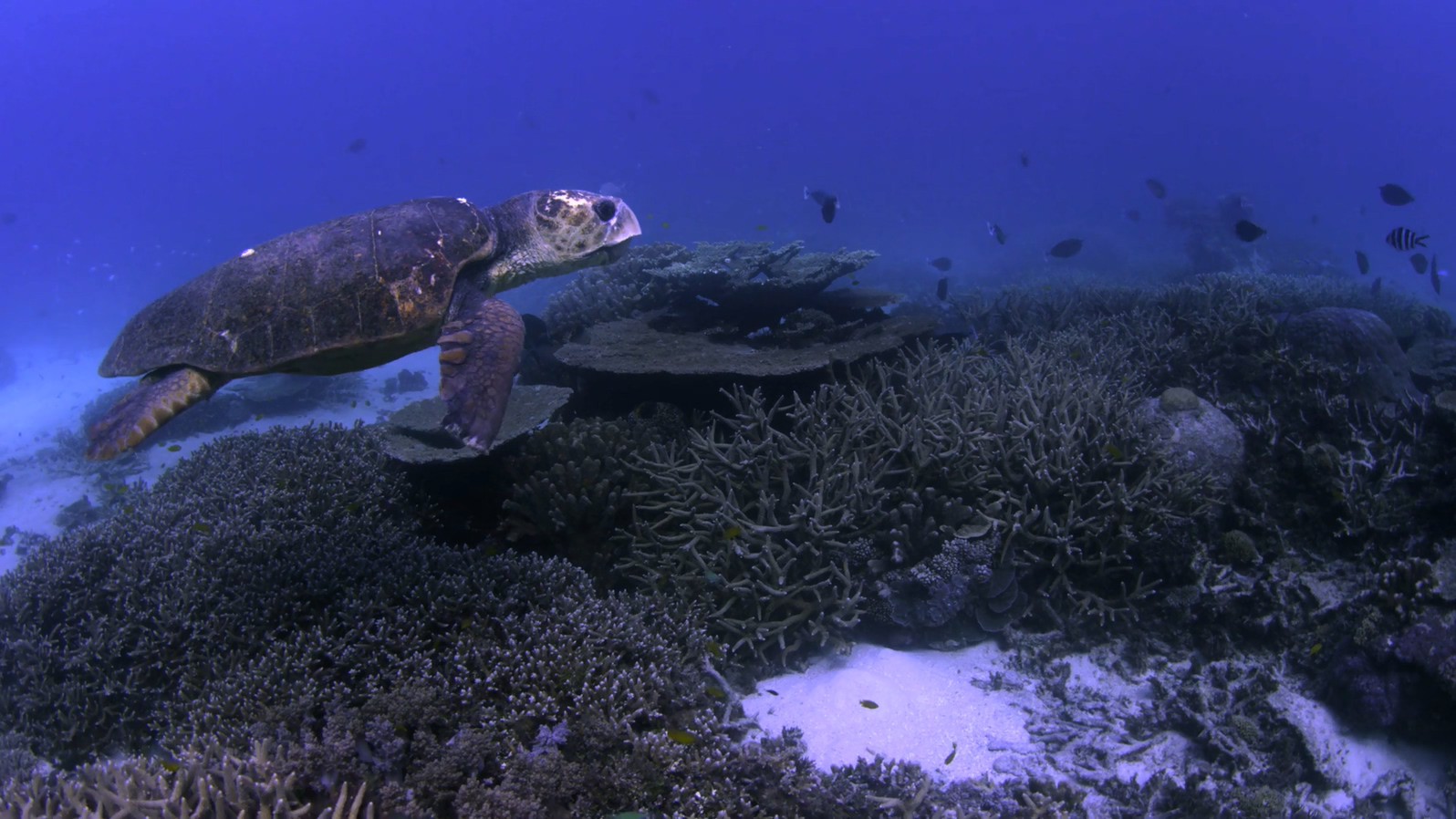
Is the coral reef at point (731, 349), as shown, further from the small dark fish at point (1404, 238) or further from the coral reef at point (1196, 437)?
the small dark fish at point (1404, 238)

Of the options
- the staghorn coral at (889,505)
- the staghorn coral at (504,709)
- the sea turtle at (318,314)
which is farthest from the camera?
the staghorn coral at (889,505)

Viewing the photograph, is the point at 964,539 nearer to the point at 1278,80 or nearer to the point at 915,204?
the point at 915,204

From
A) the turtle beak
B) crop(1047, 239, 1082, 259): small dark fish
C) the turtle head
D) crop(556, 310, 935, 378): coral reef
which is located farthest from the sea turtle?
crop(1047, 239, 1082, 259): small dark fish

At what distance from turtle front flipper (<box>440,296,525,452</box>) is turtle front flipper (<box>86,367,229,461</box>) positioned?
1514 mm

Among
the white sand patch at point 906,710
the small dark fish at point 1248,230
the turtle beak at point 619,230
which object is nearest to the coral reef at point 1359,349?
the white sand patch at point 906,710

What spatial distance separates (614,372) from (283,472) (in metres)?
2.99

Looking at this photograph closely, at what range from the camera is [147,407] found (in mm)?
3543

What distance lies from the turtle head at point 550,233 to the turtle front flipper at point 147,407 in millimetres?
1926

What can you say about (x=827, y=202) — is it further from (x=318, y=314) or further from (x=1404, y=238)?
(x=1404, y=238)

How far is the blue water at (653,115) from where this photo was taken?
76.9m

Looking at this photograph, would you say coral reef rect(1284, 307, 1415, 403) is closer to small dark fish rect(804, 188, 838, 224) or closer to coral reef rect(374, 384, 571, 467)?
small dark fish rect(804, 188, 838, 224)

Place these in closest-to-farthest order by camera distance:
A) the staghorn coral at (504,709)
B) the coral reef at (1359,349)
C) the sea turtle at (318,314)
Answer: the staghorn coral at (504,709), the sea turtle at (318,314), the coral reef at (1359,349)

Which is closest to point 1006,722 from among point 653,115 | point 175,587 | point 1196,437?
point 1196,437

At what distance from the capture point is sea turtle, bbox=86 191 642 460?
3699 mm
